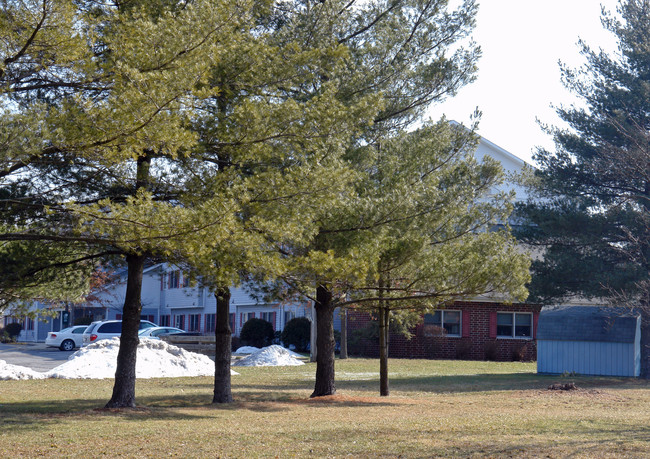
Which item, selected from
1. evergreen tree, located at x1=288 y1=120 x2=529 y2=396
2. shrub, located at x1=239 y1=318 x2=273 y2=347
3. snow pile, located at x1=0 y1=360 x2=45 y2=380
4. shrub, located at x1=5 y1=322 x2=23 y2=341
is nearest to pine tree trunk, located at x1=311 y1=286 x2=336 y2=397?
evergreen tree, located at x1=288 y1=120 x2=529 y2=396

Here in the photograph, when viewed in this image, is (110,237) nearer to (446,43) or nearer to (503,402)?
(446,43)

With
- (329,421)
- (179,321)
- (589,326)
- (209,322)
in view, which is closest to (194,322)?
(209,322)

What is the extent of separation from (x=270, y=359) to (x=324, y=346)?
45.7 ft

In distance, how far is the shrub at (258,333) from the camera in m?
40.3

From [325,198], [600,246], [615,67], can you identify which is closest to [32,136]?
[325,198]

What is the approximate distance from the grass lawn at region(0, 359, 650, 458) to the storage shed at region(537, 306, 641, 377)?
401cm

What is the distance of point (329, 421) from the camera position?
12359 millimetres

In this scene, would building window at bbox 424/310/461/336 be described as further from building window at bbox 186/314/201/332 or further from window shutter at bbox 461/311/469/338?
building window at bbox 186/314/201/332

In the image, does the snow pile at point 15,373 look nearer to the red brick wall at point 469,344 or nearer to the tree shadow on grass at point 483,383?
the tree shadow on grass at point 483,383

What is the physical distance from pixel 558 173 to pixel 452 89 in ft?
39.5

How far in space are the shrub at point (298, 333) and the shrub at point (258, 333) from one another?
174 centimetres

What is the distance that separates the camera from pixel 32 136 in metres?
9.38

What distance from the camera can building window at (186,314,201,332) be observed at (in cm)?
5022

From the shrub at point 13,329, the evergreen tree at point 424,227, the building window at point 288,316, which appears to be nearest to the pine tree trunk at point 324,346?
the evergreen tree at point 424,227
